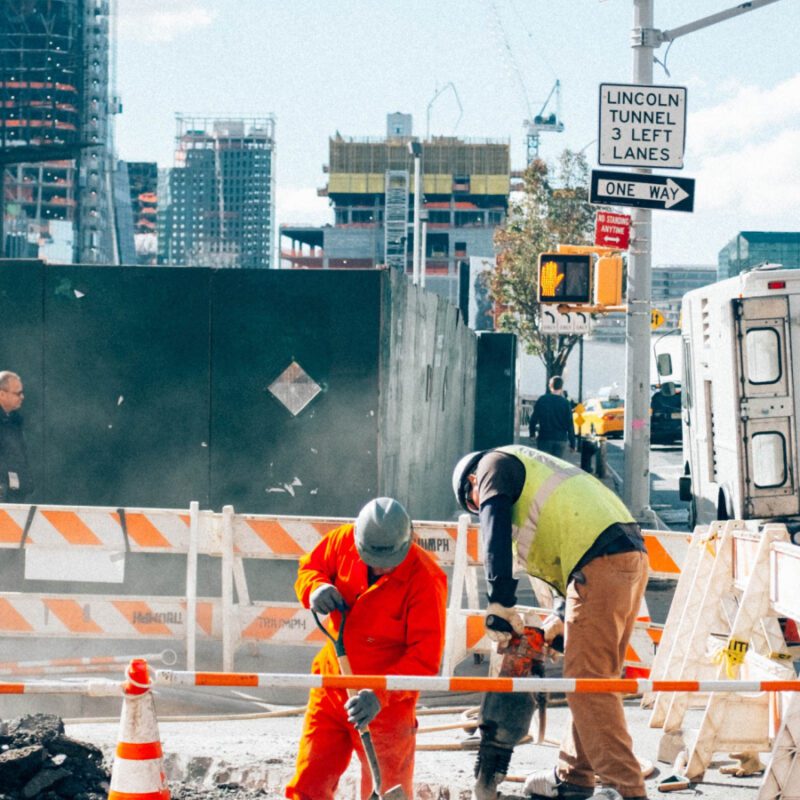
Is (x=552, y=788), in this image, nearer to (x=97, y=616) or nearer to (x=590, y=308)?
(x=97, y=616)

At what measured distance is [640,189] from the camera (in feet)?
44.7

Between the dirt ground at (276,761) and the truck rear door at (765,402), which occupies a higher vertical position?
the truck rear door at (765,402)

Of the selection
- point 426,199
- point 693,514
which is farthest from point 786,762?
point 426,199

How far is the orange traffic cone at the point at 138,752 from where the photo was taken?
5047 millimetres

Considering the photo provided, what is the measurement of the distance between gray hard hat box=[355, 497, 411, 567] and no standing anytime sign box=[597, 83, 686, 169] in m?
9.08

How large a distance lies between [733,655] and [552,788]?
121cm

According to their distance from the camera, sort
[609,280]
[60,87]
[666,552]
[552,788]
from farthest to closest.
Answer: [60,87], [609,280], [666,552], [552,788]

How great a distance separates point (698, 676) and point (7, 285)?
265 inches

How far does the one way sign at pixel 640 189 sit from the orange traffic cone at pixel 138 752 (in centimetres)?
949

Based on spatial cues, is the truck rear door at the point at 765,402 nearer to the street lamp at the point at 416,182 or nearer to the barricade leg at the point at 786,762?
the barricade leg at the point at 786,762

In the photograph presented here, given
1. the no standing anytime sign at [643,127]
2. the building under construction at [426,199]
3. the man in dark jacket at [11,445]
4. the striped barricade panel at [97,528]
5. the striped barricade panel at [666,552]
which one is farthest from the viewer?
the building under construction at [426,199]

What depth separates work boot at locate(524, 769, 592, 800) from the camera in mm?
6359

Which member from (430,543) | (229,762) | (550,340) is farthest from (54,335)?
(550,340)

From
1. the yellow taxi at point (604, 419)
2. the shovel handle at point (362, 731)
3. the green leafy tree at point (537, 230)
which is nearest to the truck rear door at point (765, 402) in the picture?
the shovel handle at point (362, 731)
